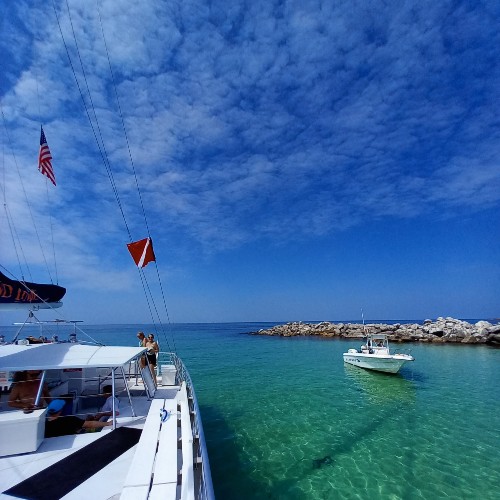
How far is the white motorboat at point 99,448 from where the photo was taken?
186 inches

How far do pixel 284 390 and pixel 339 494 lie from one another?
12.0 meters

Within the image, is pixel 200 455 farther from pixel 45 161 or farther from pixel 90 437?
pixel 45 161

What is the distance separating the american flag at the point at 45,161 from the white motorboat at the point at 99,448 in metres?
7.04

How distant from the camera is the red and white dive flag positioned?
11023mm

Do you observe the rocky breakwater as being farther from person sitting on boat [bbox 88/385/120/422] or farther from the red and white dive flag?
person sitting on boat [bbox 88/385/120/422]

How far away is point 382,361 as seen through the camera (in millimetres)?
24297

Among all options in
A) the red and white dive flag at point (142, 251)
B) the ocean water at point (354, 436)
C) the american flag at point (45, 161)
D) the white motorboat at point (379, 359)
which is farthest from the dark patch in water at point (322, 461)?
the white motorboat at point (379, 359)

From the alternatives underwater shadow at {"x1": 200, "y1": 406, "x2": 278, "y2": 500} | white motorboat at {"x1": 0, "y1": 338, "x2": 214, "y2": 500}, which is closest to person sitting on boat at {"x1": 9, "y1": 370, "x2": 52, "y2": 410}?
white motorboat at {"x1": 0, "y1": 338, "x2": 214, "y2": 500}

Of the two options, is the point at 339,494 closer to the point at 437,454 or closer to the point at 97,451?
the point at 437,454

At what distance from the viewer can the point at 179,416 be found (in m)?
7.54

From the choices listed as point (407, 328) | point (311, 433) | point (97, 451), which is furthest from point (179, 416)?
point (407, 328)

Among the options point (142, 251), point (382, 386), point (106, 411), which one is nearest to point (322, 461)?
point (106, 411)

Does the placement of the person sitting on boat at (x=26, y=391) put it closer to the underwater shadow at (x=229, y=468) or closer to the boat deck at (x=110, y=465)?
the boat deck at (x=110, y=465)

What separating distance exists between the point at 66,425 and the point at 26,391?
1.33m
